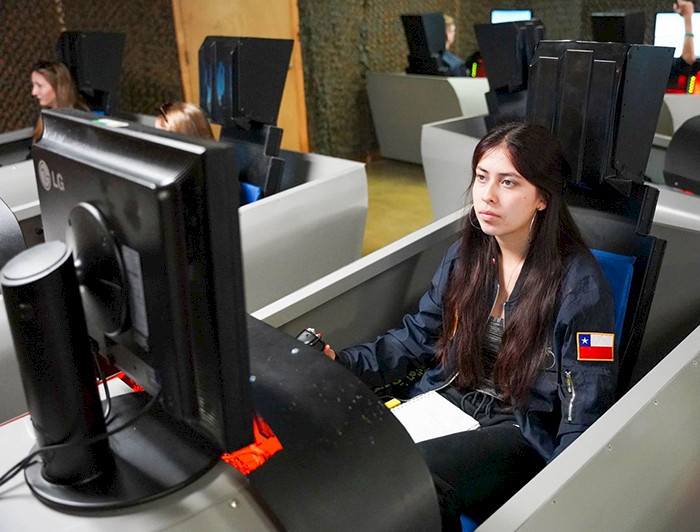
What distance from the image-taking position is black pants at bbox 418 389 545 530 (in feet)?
4.23

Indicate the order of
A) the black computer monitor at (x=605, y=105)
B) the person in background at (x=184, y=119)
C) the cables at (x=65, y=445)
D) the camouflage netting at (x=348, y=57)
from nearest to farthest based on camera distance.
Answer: the cables at (x=65, y=445) < the black computer monitor at (x=605, y=105) < the person in background at (x=184, y=119) < the camouflage netting at (x=348, y=57)

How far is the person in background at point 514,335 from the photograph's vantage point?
1346 mm

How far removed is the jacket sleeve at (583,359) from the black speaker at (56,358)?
0.92m

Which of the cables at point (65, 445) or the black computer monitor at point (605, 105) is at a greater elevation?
the black computer monitor at point (605, 105)

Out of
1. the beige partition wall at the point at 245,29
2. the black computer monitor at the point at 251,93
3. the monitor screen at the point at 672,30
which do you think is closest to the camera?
the black computer monitor at the point at 251,93

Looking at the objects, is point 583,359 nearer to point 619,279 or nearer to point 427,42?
point 619,279

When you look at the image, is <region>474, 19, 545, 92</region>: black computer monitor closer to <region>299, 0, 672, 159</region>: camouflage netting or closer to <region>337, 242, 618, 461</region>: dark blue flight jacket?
<region>337, 242, 618, 461</region>: dark blue flight jacket

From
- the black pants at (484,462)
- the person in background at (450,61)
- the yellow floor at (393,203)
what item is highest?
the person in background at (450,61)

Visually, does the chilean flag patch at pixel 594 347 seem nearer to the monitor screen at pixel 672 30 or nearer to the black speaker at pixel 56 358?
the black speaker at pixel 56 358

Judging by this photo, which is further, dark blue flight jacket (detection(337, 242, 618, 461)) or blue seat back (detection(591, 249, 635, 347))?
blue seat back (detection(591, 249, 635, 347))

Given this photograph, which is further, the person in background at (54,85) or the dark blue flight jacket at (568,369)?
the person in background at (54,85)

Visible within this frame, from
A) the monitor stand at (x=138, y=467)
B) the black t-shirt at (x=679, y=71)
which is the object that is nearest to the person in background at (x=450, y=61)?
the black t-shirt at (x=679, y=71)

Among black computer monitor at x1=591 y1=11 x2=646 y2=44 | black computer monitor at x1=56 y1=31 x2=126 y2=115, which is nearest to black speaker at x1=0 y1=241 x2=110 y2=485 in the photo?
black computer monitor at x1=56 y1=31 x2=126 y2=115

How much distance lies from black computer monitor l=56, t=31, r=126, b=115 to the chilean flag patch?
3.08 m
